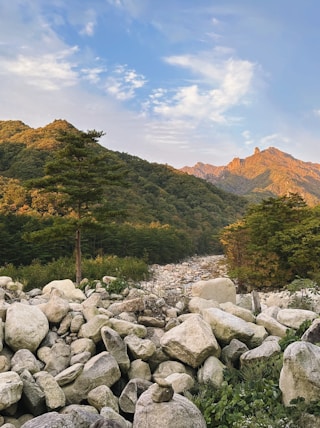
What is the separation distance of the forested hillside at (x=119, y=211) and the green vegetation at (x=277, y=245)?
6391 mm

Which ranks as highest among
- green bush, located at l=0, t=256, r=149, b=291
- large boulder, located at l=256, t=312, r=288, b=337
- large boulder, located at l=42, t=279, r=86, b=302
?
large boulder, located at l=42, t=279, r=86, b=302

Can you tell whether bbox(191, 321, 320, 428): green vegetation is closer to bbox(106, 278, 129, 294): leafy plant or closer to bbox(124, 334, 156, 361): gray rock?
bbox(124, 334, 156, 361): gray rock

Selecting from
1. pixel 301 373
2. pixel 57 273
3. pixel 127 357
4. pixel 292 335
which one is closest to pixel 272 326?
pixel 292 335

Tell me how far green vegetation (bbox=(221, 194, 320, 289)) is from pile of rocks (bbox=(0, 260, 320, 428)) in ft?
36.7

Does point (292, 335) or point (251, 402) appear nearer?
point (251, 402)

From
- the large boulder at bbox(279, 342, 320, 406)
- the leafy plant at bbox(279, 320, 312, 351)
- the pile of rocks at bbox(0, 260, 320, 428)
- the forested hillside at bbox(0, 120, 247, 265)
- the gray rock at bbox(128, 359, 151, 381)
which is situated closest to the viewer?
the pile of rocks at bbox(0, 260, 320, 428)

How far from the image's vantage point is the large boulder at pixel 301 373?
391cm

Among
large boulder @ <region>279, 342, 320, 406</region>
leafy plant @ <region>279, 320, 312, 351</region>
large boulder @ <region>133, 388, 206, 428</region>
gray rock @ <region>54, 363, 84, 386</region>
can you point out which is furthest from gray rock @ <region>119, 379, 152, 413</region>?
leafy plant @ <region>279, 320, 312, 351</region>

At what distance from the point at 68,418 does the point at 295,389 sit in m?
2.17

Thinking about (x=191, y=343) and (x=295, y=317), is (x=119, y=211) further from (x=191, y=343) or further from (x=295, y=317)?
(x=191, y=343)

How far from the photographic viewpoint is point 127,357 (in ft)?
16.7

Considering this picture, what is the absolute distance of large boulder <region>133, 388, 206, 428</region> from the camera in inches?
140

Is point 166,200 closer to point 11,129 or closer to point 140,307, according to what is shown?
point 11,129

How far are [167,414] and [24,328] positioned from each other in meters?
2.42
